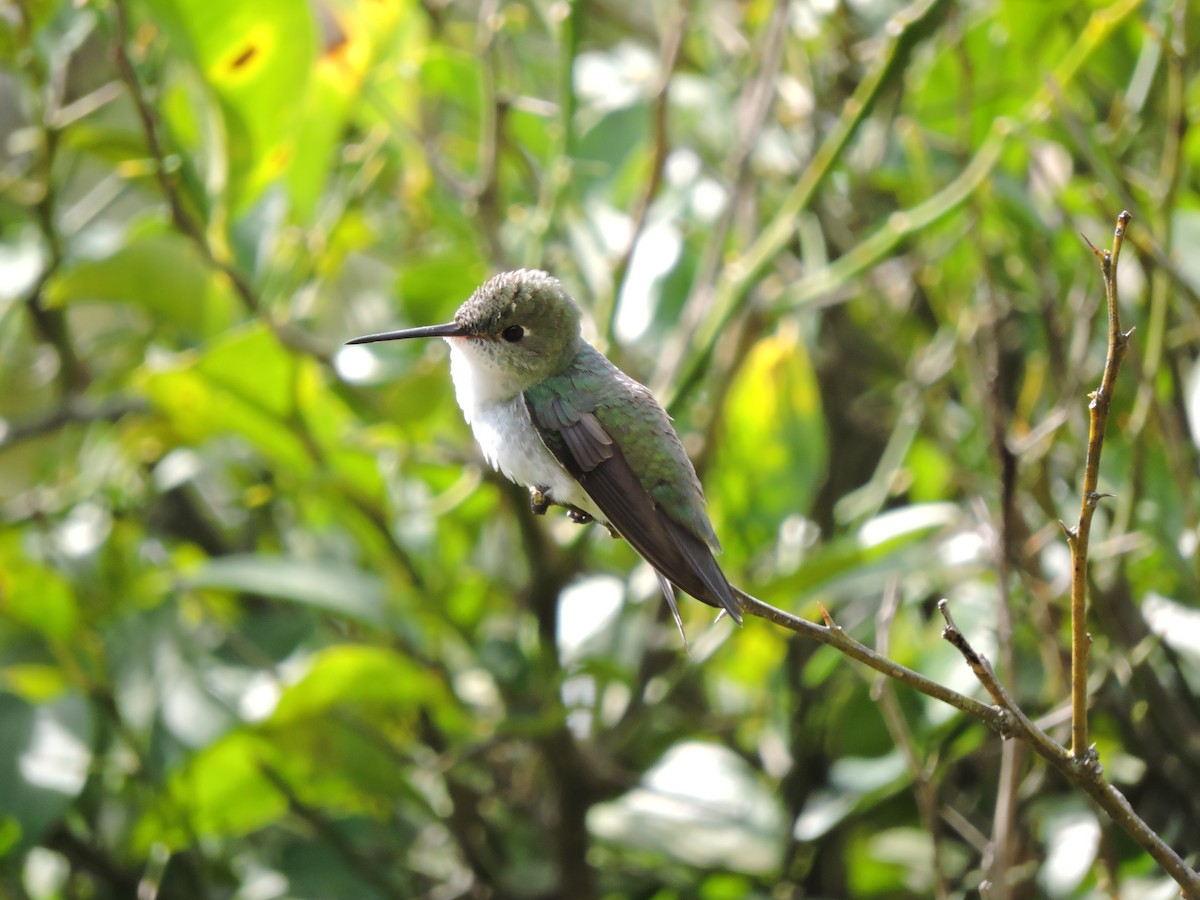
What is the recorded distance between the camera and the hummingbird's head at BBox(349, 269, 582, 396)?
191 centimetres

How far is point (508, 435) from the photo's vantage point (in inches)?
71.9

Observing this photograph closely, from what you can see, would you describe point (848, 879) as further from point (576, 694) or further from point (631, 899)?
point (576, 694)

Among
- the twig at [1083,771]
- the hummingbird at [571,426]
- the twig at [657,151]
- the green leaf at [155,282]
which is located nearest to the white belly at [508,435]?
the hummingbird at [571,426]

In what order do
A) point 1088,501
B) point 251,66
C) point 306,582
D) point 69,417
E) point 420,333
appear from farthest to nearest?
point 69,417 → point 251,66 → point 306,582 → point 420,333 → point 1088,501

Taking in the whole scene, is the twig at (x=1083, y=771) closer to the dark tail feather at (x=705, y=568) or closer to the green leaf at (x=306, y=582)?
the dark tail feather at (x=705, y=568)

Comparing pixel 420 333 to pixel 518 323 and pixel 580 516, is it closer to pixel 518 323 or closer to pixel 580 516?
pixel 518 323

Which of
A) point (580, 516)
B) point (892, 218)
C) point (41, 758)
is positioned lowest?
point (41, 758)

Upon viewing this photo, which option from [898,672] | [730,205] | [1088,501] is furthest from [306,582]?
[1088,501]

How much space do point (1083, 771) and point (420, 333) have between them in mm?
1054

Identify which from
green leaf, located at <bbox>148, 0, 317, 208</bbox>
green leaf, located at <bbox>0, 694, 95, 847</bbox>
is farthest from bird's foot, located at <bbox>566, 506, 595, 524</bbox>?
green leaf, located at <bbox>0, 694, 95, 847</bbox>

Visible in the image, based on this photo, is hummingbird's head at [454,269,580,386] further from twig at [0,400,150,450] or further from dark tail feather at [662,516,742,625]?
twig at [0,400,150,450]

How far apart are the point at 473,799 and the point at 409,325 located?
839 millimetres

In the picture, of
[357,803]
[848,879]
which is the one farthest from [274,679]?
[848,879]

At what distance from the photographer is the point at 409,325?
2.48 m
